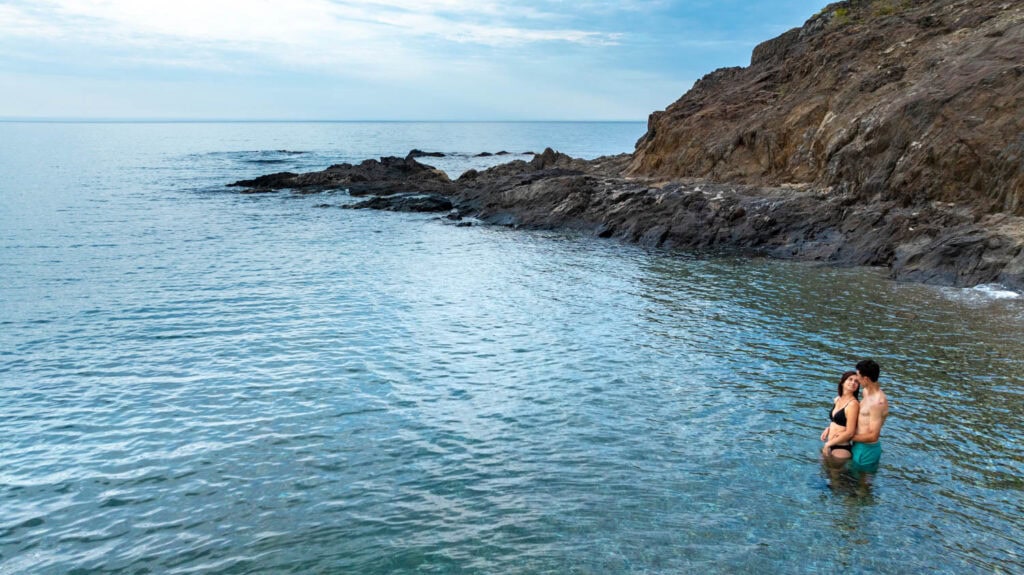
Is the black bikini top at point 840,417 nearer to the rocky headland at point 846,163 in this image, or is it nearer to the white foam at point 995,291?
the white foam at point 995,291

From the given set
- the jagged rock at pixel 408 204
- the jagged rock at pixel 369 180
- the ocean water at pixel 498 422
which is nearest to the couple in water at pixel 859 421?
the ocean water at pixel 498 422

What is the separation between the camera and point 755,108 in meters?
47.3

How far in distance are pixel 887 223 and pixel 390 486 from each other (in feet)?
86.6

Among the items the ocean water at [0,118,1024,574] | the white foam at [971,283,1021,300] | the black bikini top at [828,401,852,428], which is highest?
the white foam at [971,283,1021,300]

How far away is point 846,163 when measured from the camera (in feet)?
113

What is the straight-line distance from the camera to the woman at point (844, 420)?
1230cm

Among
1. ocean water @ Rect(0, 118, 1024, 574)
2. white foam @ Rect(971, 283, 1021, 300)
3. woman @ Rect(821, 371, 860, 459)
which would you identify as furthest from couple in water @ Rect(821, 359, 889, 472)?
white foam @ Rect(971, 283, 1021, 300)

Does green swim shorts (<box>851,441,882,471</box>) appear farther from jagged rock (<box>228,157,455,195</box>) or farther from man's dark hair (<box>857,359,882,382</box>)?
jagged rock (<box>228,157,455,195</box>)

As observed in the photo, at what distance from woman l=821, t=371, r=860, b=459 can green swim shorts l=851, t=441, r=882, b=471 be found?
0.81ft

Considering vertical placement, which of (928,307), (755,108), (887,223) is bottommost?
(928,307)

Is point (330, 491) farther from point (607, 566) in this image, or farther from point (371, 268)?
point (371, 268)

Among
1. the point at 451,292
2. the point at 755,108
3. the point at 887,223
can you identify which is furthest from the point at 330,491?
the point at 755,108

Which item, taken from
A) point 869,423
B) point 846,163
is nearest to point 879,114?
point 846,163

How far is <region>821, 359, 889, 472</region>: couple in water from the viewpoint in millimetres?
A: 12016
